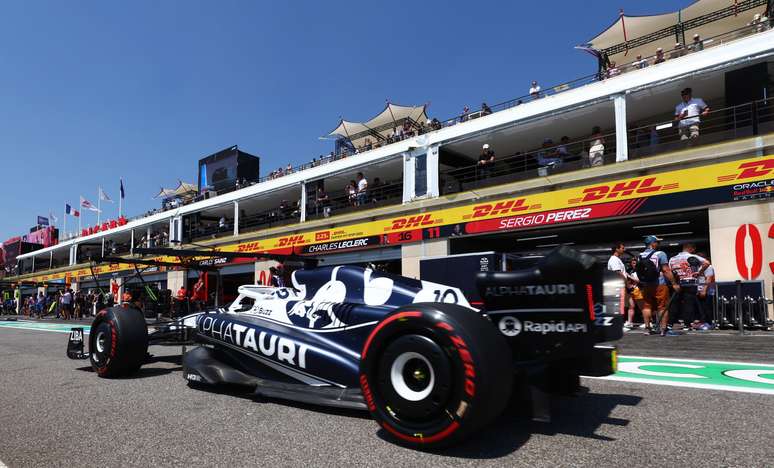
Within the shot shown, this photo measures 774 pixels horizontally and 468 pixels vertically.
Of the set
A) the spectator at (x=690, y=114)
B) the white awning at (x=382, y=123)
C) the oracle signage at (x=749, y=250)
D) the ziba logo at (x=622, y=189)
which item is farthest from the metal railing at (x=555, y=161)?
the white awning at (x=382, y=123)

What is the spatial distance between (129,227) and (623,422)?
43.3 m

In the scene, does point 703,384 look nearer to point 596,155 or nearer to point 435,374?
point 435,374

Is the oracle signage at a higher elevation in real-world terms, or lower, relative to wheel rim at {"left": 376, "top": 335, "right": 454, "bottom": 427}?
higher

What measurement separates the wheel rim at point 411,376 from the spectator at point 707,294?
310 inches

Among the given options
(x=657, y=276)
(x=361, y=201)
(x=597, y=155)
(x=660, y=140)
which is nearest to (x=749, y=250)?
(x=597, y=155)

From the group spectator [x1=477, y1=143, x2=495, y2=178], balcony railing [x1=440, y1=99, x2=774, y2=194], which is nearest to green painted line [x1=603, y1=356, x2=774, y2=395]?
balcony railing [x1=440, y1=99, x2=774, y2=194]

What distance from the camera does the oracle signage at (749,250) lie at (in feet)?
35.6

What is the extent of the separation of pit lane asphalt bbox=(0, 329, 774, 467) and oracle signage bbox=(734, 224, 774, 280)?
30.7ft

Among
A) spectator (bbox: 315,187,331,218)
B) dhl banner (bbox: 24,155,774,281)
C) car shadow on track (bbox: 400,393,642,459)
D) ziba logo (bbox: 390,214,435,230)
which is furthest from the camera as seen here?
spectator (bbox: 315,187,331,218)

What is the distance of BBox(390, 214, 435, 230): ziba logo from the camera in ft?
59.3

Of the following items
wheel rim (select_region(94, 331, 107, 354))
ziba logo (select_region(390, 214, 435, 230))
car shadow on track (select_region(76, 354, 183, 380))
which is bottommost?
car shadow on track (select_region(76, 354, 183, 380))

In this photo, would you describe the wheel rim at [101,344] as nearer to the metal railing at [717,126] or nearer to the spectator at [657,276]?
the spectator at [657,276]

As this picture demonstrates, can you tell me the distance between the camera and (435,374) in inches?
95.4

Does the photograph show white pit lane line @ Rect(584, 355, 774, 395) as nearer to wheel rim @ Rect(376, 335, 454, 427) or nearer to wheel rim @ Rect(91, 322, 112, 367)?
wheel rim @ Rect(376, 335, 454, 427)
